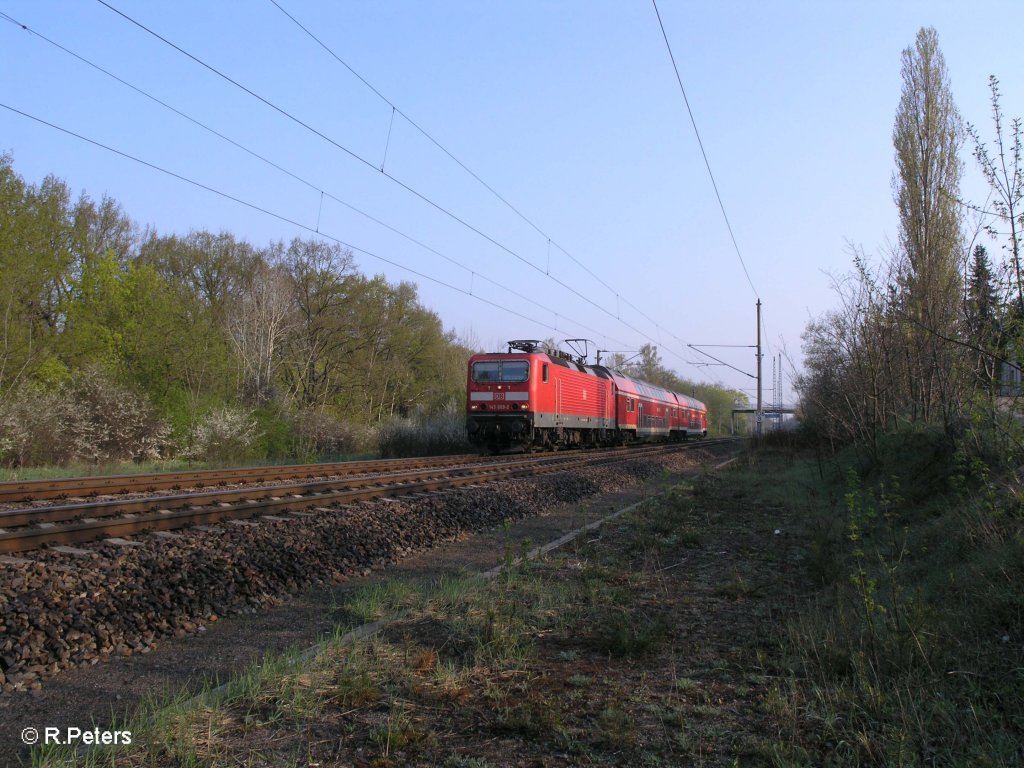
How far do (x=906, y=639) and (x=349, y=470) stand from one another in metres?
14.5

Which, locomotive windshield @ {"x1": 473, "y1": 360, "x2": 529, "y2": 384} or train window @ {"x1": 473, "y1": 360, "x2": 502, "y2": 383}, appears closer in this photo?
locomotive windshield @ {"x1": 473, "y1": 360, "x2": 529, "y2": 384}

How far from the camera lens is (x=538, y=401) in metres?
24.2

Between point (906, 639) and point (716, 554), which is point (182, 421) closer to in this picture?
point (716, 554)

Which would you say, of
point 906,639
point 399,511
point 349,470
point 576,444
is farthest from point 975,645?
point 576,444

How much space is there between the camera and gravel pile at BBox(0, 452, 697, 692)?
4750mm

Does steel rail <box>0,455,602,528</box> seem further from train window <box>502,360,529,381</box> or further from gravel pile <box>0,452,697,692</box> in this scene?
train window <box>502,360,529,381</box>

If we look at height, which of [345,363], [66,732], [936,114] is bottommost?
[66,732]

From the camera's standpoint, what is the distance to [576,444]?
103 feet

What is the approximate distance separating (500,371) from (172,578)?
735 inches

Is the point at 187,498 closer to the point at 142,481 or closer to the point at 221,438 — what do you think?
the point at 142,481

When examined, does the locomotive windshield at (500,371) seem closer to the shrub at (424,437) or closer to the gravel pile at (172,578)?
the shrub at (424,437)

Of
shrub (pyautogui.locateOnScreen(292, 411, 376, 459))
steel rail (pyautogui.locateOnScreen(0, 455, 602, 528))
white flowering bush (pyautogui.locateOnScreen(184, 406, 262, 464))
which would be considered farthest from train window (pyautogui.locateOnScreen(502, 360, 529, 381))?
steel rail (pyautogui.locateOnScreen(0, 455, 602, 528))

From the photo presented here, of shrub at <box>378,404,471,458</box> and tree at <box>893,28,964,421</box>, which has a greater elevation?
tree at <box>893,28,964,421</box>

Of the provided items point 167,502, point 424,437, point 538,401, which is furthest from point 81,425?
point 167,502
